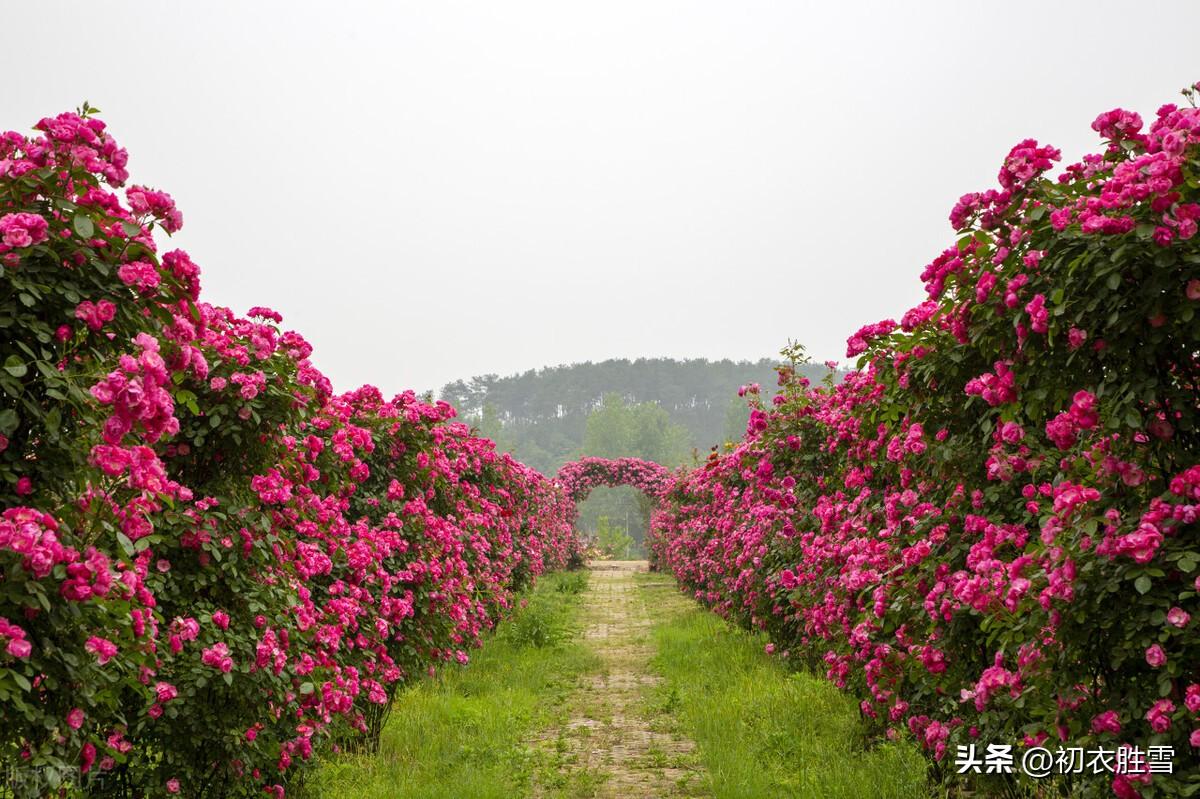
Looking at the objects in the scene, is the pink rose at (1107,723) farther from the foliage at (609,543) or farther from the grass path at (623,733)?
the foliage at (609,543)

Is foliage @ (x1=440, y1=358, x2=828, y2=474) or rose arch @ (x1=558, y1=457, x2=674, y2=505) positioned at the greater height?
foliage @ (x1=440, y1=358, x2=828, y2=474)

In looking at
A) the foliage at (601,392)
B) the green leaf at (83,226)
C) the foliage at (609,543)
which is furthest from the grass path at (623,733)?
the foliage at (601,392)

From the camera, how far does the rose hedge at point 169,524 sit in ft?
7.49

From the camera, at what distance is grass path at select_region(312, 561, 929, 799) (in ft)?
16.9

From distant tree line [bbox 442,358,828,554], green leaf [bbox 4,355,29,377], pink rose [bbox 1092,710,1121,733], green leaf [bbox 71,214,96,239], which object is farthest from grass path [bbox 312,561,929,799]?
distant tree line [bbox 442,358,828,554]

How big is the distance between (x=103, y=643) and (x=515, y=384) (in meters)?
81.6

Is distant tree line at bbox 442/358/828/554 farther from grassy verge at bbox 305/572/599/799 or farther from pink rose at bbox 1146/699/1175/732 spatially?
pink rose at bbox 1146/699/1175/732

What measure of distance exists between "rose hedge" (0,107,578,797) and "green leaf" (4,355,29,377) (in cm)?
1

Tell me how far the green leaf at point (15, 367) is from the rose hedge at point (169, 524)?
1cm

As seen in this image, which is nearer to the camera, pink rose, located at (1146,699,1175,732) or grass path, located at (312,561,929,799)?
pink rose, located at (1146,699,1175,732)

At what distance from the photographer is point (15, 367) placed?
84.9 inches

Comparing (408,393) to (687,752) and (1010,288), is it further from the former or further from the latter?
(1010,288)

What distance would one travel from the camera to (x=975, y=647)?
4.04 meters

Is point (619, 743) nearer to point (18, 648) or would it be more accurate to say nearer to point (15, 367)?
point (18, 648)
